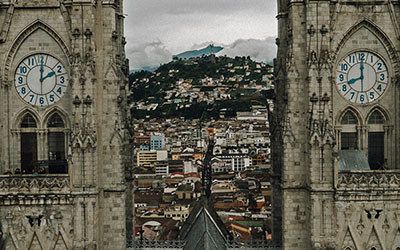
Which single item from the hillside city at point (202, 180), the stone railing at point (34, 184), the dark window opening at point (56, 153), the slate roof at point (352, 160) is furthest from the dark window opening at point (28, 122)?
the slate roof at point (352, 160)

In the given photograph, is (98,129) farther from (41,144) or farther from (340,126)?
(340,126)

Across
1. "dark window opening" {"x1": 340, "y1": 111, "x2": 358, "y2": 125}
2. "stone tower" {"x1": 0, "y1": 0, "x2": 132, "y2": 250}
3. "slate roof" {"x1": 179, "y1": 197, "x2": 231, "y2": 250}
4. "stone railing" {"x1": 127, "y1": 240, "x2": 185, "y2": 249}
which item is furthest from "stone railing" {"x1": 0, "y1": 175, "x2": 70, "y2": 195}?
"dark window opening" {"x1": 340, "y1": 111, "x2": 358, "y2": 125}

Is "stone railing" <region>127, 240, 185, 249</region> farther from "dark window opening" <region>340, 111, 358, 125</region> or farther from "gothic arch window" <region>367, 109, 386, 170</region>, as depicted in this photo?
"gothic arch window" <region>367, 109, 386, 170</region>

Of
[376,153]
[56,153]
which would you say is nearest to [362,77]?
[376,153]

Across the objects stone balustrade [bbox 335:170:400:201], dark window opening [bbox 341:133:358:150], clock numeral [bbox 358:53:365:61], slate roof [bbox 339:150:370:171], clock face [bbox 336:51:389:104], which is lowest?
stone balustrade [bbox 335:170:400:201]

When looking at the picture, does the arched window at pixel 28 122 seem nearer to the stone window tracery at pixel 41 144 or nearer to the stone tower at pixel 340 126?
the stone window tracery at pixel 41 144

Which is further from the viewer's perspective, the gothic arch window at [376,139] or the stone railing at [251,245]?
the stone railing at [251,245]
